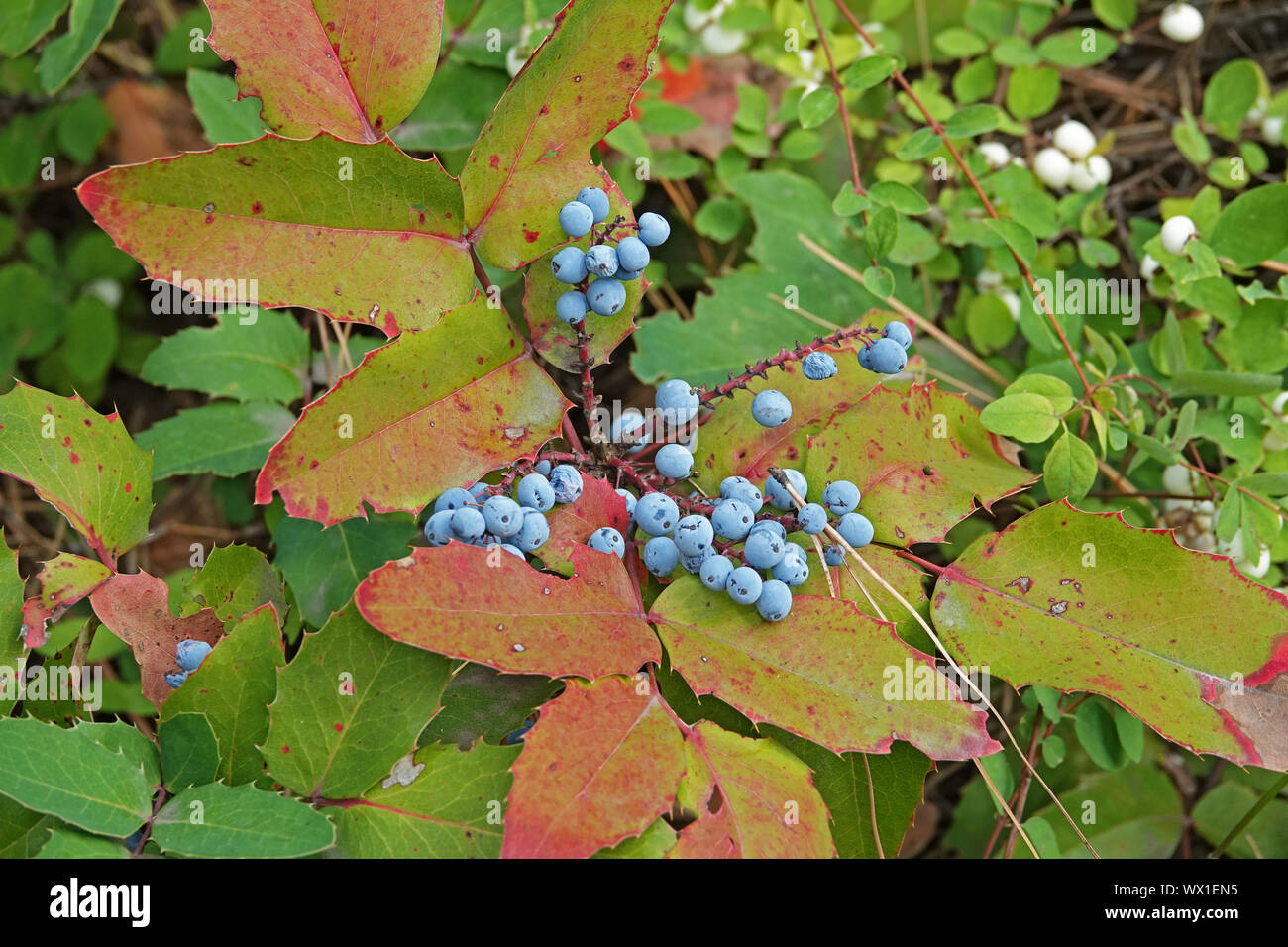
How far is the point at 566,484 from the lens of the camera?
39.6 inches

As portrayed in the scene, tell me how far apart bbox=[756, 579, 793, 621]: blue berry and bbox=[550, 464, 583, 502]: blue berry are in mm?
209

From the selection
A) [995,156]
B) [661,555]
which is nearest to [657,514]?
[661,555]

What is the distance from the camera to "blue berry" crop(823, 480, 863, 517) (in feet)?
3.52

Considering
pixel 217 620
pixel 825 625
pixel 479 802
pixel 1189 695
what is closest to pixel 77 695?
pixel 217 620

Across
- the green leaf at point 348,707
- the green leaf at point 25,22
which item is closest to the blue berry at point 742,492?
the green leaf at point 348,707

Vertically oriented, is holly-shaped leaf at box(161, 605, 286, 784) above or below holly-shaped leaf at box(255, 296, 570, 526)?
below

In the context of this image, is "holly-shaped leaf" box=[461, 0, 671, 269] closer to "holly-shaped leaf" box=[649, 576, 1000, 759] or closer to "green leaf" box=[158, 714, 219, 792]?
"holly-shaped leaf" box=[649, 576, 1000, 759]

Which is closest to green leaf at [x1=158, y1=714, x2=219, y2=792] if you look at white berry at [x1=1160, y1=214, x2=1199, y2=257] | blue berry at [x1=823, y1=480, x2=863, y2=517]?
blue berry at [x1=823, y1=480, x2=863, y2=517]

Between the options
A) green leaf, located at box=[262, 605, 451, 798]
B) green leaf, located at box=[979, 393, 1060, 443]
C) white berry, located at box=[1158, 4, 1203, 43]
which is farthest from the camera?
white berry, located at box=[1158, 4, 1203, 43]

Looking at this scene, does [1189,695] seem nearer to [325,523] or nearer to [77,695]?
[325,523]

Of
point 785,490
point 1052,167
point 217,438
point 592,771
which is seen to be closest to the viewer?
point 592,771

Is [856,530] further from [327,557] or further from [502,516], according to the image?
[327,557]

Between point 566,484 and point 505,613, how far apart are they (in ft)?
0.56

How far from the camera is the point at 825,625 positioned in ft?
3.17
